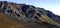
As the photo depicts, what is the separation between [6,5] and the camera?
333ft

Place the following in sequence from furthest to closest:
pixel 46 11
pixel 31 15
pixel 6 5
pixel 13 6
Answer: pixel 46 11 → pixel 31 15 → pixel 13 6 → pixel 6 5

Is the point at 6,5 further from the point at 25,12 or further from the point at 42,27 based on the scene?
the point at 42,27

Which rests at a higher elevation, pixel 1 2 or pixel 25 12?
pixel 1 2

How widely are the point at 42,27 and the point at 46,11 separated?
118 m

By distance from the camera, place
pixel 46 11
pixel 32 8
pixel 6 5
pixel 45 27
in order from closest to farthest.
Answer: pixel 45 27 < pixel 6 5 < pixel 32 8 < pixel 46 11

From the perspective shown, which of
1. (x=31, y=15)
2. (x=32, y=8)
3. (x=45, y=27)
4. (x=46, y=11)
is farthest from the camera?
(x=46, y=11)

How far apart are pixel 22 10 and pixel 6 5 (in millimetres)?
24966

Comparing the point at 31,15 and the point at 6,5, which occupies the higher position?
the point at 6,5

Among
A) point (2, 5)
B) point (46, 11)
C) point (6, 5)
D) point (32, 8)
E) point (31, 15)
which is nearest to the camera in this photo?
point (2, 5)

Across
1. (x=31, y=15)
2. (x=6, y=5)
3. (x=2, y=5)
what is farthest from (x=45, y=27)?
(x=31, y=15)

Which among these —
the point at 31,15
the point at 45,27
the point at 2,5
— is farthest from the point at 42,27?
the point at 31,15

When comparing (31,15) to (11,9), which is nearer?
(11,9)

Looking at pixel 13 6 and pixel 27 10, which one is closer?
pixel 13 6

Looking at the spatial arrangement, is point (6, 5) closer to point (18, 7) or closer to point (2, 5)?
point (2, 5)
